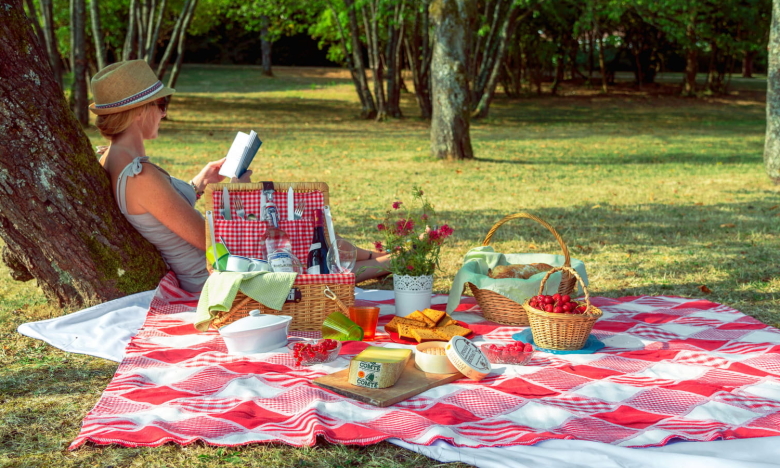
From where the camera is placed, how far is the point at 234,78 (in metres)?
31.8

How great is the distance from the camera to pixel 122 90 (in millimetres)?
4008

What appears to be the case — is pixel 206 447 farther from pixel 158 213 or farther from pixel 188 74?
pixel 188 74

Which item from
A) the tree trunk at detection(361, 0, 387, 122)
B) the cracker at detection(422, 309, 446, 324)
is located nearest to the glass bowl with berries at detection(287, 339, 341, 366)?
the cracker at detection(422, 309, 446, 324)

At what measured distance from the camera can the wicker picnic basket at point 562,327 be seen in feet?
10.9

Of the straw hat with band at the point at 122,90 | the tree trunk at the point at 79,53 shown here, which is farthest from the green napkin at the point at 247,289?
the tree trunk at the point at 79,53

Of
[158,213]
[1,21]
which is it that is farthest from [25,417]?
[1,21]

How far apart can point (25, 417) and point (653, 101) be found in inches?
1023

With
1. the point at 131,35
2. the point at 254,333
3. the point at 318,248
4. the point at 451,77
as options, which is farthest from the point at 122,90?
the point at 131,35

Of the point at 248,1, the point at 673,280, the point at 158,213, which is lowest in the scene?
the point at 673,280

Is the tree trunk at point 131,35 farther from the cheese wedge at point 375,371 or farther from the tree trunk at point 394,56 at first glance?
the cheese wedge at point 375,371

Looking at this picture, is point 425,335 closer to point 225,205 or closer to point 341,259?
A: point 341,259

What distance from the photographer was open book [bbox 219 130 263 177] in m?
4.15

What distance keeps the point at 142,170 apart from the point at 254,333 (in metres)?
1.24

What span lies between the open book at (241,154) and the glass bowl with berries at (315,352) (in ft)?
4.34
